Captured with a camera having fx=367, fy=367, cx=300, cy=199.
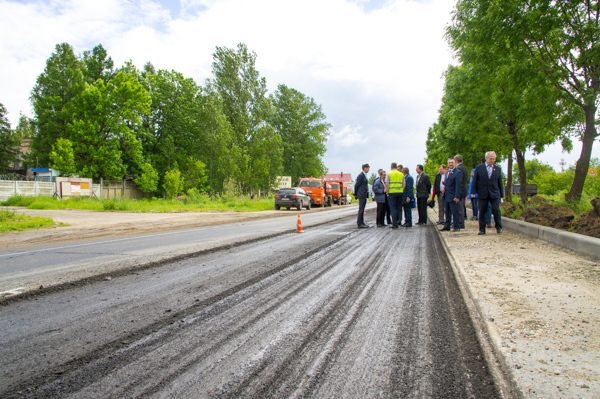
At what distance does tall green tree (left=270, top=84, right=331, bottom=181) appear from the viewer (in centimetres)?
6153

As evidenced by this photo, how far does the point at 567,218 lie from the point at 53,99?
169 ft

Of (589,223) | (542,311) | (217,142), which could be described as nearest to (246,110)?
(217,142)

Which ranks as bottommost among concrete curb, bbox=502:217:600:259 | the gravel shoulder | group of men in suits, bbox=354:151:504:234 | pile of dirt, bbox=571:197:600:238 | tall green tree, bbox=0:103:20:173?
the gravel shoulder

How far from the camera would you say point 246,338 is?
2926mm

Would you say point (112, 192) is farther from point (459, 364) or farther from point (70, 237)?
point (459, 364)

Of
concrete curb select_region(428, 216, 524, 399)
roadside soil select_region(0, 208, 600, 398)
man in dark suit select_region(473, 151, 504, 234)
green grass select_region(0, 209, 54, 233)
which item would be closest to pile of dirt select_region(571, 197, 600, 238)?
roadside soil select_region(0, 208, 600, 398)

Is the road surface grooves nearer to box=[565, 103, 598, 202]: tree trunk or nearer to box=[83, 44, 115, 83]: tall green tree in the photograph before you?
box=[565, 103, 598, 202]: tree trunk

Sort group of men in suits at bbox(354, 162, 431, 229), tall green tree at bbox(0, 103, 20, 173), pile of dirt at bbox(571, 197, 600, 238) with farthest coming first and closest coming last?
tall green tree at bbox(0, 103, 20, 173)
group of men in suits at bbox(354, 162, 431, 229)
pile of dirt at bbox(571, 197, 600, 238)

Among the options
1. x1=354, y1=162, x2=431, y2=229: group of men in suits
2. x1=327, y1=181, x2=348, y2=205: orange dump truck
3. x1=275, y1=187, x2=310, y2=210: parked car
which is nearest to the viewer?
x1=354, y1=162, x2=431, y2=229: group of men in suits

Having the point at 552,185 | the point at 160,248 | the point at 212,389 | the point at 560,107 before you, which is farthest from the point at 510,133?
the point at 552,185

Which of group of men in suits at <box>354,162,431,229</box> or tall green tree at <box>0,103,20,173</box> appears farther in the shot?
tall green tree at <box>0,103,20,173</box>

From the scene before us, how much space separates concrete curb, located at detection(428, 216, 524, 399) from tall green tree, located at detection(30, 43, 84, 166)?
165 feet

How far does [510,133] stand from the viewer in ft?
62.0

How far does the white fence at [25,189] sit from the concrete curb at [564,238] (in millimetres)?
32309
